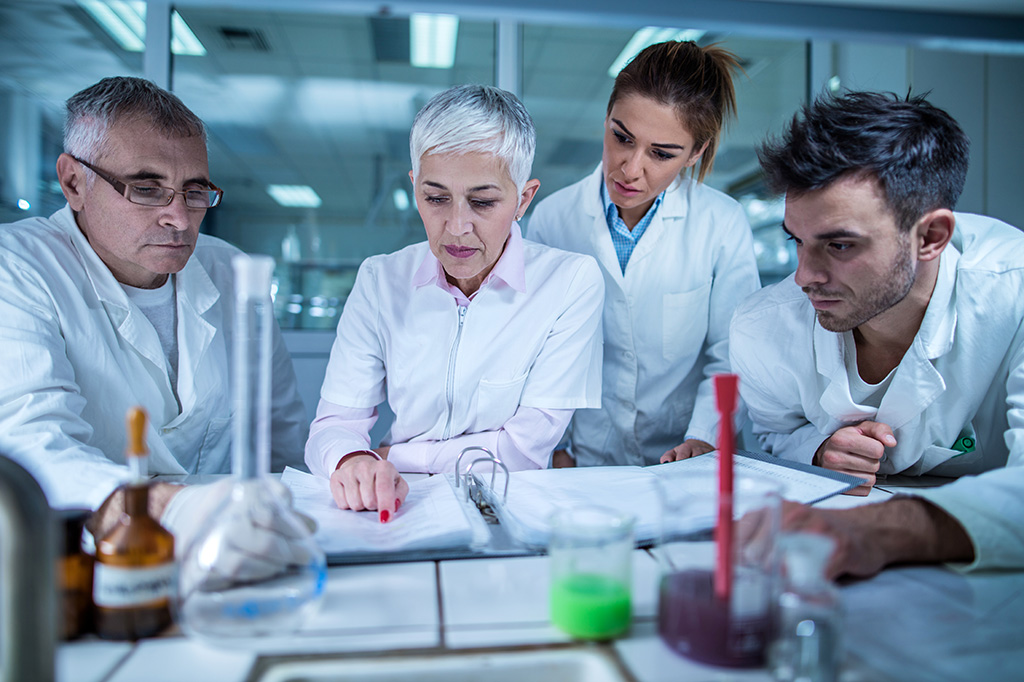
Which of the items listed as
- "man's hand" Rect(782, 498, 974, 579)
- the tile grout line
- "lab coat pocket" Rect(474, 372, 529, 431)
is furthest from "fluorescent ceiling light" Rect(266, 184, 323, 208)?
"man's hand" Rect(782, 498, 974, 579)

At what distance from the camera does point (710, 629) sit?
683mm

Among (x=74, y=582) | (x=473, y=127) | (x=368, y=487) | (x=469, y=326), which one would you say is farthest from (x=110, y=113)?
(x=74, y=582)

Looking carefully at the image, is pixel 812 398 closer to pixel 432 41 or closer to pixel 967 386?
pixel 967 386

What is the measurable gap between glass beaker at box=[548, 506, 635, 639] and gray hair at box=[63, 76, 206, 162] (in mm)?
1424

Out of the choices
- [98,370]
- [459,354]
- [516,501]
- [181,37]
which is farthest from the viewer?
[181,37]

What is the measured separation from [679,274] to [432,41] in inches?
107

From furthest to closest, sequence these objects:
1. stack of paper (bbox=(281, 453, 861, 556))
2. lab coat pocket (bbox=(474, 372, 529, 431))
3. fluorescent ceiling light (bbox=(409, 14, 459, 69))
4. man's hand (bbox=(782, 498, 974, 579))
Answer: fluorescent ceiling light (bbox=(409, 14, 459, 69)) < lab coat pocket (bbox=(474, 372, 529, 431)) < stack of paper (bbox=(281, 453, 861, 556)) < man's hand (bbox=(782, 498, 974, 579))

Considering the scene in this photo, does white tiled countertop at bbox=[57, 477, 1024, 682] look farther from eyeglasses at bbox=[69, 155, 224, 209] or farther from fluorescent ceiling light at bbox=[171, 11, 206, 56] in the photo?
fluorescent ceiling light at bbox=[171, 11, 206, 56]

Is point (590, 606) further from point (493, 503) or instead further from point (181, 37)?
point (181, 37)

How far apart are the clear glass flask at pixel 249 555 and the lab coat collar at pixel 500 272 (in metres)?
0.89

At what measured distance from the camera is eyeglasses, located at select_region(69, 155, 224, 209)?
1578 millimetres

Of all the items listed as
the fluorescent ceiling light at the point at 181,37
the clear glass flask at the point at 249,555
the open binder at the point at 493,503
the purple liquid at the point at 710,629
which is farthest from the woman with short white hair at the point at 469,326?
the fluorescent ceiling light at the point at 181,37

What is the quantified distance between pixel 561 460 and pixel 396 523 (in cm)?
102

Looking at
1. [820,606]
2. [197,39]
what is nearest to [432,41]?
[197,39]
